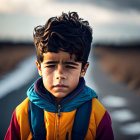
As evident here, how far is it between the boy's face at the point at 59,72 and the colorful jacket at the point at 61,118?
109 millimetres

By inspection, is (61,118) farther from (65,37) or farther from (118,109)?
(118,109)

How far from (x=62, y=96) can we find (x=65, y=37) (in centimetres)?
50

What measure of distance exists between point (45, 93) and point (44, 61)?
32cm

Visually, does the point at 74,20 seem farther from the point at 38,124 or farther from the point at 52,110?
the point at 38,124

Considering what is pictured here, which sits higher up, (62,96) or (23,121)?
(62,96)

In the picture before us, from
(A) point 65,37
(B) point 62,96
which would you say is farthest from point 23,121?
(A) point 65,37

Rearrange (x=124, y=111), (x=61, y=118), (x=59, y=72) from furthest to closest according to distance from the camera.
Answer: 1. (x=124, y=111)
2. (x=61, y=118)
3. (x=59, y=72)

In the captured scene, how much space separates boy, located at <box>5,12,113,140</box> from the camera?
1.81 metres

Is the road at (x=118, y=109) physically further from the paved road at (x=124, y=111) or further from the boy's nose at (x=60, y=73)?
the boy's nose at (x=60, y=73)

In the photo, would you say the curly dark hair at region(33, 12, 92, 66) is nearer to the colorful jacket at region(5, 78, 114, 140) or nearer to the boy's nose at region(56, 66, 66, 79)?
the boy's nose at region(56, 66, 66, 79)

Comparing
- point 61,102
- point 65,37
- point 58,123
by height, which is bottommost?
point 58,123

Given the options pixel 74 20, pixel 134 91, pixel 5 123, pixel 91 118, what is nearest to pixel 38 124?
Answer: pixel 91 118

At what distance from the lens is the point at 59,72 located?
1790mm

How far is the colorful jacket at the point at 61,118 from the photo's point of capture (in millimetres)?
1886
